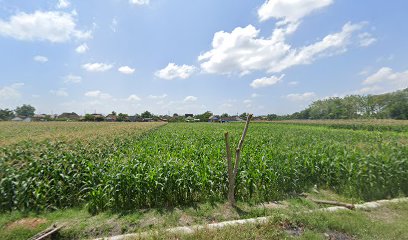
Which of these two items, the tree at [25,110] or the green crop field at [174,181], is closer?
the green crop field at [174,181]

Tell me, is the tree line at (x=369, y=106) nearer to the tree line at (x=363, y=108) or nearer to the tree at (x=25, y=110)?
the tree line at (x=363, y=108)

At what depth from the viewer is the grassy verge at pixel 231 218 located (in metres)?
3.41

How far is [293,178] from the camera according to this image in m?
5.79

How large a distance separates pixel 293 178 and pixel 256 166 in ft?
3.89

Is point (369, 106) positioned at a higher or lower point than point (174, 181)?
higher

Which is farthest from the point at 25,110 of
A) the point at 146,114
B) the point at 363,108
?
the point at 363,108

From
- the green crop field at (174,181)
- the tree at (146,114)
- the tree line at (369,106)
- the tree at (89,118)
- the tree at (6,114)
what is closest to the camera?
the green crop field at (174,181)

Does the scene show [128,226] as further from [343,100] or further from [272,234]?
[343,100]

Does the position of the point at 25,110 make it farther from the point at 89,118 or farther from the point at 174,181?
the point at 174,181

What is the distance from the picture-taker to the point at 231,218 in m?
4.09

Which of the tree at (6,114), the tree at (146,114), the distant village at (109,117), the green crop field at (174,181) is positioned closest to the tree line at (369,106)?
the distant village at (109,117)

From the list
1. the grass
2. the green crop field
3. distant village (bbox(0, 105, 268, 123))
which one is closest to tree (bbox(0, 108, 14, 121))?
distant village (bbox(0, 105, 268, 123))

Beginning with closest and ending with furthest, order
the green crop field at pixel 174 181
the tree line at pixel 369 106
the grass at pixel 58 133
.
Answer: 1. the green crop field at pixel 174 181
2. the grass at pixel 58 133
3. the tree line at pixel 369 106

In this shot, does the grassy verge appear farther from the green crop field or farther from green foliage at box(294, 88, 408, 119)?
green foliage at box(294, 88, 408, 119)
